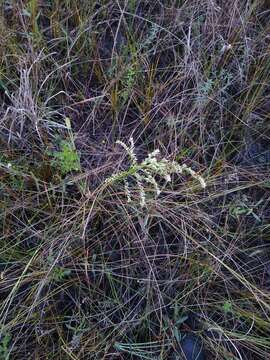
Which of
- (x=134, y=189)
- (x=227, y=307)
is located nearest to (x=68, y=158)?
(x=134, y=189)

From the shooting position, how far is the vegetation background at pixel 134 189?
154 centimetres

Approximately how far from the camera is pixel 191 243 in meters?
1.63

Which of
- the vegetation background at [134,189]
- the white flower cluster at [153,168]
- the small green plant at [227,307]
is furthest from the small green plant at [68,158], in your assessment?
the small green plant at [227,307]

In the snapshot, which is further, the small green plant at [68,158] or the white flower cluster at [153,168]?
the small green plant at [68,158]

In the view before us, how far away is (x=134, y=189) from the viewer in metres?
1.67

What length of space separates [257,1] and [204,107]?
0.54 metres

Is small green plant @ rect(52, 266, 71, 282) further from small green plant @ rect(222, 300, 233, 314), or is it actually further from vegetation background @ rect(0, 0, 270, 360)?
small green plant @ rect(222, 300, 233, 314)

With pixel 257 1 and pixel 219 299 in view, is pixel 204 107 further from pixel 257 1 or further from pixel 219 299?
pixel 219 299

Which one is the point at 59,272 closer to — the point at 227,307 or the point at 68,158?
the point at 68,158

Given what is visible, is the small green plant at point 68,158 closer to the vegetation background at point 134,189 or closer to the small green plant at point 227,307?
the vegetation background at point 134,189

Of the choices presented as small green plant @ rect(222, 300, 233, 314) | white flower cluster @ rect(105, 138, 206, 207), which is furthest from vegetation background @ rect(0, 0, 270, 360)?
white flower cluster @ rect(105, 138, 206, 207)

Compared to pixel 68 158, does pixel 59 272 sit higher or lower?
lower

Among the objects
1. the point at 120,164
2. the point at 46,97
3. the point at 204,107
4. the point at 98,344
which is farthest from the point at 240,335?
the point at 46,97

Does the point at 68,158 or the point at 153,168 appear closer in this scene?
the point at 153,168
